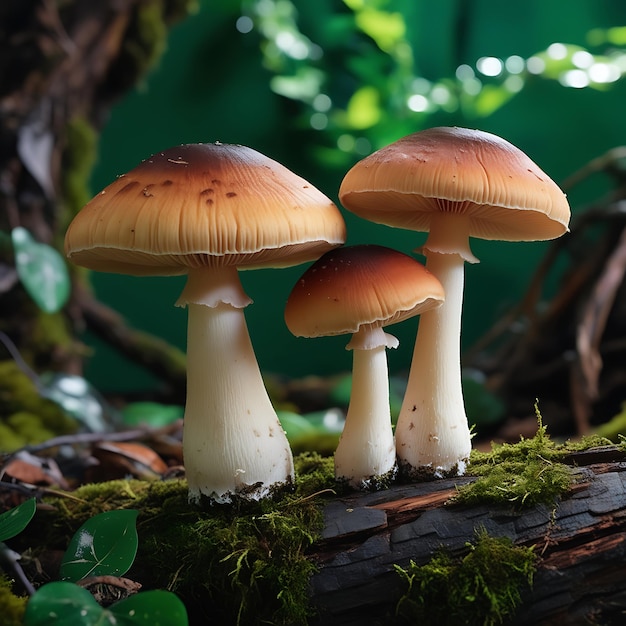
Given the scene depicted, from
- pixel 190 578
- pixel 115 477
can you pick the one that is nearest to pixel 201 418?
pixel 190 578

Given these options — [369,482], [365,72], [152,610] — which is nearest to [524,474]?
[369,482]

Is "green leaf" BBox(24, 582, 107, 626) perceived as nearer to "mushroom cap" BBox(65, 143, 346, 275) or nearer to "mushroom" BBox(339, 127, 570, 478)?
"mushroom cap" BBox(65, 143, 346, 275)

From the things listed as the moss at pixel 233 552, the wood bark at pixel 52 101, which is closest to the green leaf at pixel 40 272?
the wood bark at pixel 52 101

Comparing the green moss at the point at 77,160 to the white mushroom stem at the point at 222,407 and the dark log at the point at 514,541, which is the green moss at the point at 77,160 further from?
the dark log at the point at 514,541

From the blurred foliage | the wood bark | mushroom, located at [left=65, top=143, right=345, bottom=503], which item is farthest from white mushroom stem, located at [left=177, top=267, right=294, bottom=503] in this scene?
the blurred foliage

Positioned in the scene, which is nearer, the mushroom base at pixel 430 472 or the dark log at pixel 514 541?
the dark log at pixel 514 541
